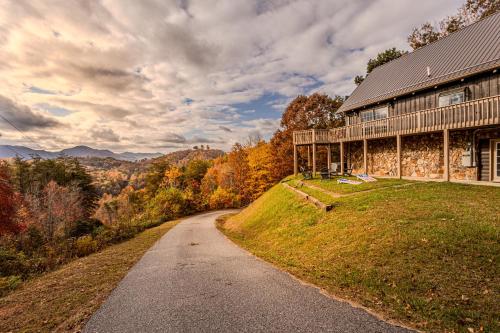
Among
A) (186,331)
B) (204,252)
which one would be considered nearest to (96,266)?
(204,252)

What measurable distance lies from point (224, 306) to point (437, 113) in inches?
686

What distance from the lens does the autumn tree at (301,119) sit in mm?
34844

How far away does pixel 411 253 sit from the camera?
7.18 metres

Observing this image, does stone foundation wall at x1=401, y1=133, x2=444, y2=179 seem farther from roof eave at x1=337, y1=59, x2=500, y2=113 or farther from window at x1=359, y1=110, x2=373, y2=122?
window at x1=359, y1=110, x2=373, y2=122

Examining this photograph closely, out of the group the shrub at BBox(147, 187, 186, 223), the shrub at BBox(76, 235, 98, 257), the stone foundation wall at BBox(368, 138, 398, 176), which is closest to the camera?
the shrub at BBox(76, 235, 98, 257)

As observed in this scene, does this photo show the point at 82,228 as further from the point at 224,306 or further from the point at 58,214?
the point at 224,306

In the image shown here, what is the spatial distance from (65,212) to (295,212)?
33.7 meters

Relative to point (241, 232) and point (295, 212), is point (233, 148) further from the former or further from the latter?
point (295, 212)

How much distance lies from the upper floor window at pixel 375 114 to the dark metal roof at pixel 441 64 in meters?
1.12

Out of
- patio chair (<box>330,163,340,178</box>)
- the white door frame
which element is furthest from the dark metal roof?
patio chair (<box>330,163,340,178</box>)

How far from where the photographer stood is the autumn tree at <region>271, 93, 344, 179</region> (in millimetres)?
34844

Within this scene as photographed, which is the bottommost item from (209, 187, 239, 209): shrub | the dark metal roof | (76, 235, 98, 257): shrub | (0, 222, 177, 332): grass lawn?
(209, 187, 239, 209): shrub

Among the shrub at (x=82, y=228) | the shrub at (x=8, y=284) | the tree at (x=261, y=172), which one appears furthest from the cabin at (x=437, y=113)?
the shrub at (x=82, y=228)

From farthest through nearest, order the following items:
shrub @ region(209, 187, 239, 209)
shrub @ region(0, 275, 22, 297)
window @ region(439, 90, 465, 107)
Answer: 1. shrub @ region(209, 187, 239, 209)
2. window @ region(439, 90, 465, 107)
3. shrub @ region(0, 275, 22, 297)
